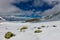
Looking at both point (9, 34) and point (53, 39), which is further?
point (9, 34)

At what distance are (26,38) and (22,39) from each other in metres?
0.28

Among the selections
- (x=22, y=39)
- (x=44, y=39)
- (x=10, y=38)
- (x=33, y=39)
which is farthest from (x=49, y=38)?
(x=10, y=38)

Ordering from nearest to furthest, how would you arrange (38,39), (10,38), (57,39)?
(57,39), (38,39), (10,38)

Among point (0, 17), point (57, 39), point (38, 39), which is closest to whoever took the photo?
point (57, 39)

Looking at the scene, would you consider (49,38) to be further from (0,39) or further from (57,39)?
(0,39)

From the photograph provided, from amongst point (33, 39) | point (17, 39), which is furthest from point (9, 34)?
point (33, 39)

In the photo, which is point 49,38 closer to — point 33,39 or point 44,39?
point 44,39

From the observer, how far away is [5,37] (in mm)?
10961

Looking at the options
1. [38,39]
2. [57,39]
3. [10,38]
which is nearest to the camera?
[57,39]

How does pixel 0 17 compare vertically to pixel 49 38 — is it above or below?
above

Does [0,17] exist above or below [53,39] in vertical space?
above

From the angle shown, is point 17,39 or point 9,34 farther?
point 9,34

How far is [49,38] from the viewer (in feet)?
30.6

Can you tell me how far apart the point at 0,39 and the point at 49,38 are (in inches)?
123
